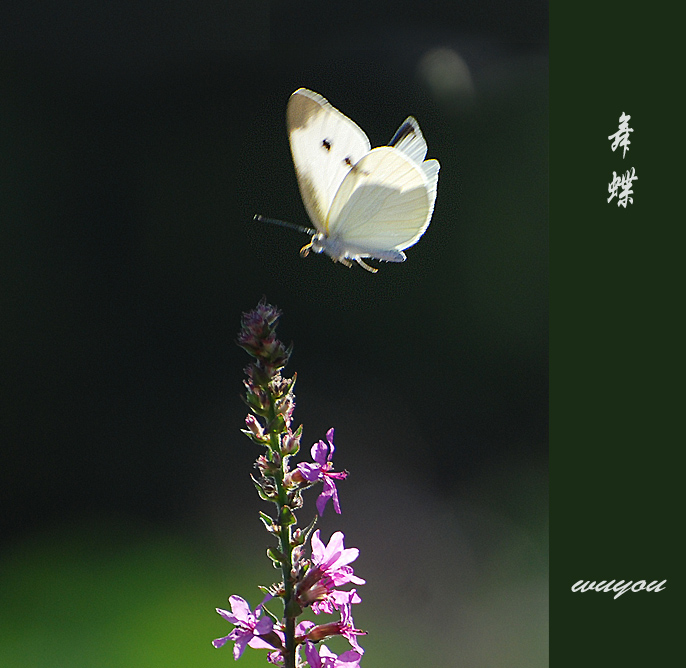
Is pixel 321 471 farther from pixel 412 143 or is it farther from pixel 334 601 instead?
pixel 412 143

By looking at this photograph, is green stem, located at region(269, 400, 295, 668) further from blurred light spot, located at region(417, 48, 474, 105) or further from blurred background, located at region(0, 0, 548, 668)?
blurred light spot, located at region(417, 48, 474, 105)

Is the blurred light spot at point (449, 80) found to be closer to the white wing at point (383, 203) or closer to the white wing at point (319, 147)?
the white wing at point (383, 203)

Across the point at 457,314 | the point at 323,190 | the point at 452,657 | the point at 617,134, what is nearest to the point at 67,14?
the point at 457,314

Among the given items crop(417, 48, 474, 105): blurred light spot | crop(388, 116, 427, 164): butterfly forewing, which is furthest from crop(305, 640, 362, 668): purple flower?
crop(417, 48, 474, 105): blurred light spot

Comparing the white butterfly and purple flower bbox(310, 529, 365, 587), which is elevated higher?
the white butterfly

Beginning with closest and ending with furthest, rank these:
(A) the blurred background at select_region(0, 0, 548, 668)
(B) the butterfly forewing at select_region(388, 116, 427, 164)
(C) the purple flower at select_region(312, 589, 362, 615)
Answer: (C) the purple flower at select_region(312, 589, 362, 615), (B) the butterfly forewing at select_region(388, 116, 427, 164), (A) the blurred background at select_region(0, 0, 548, 668)
